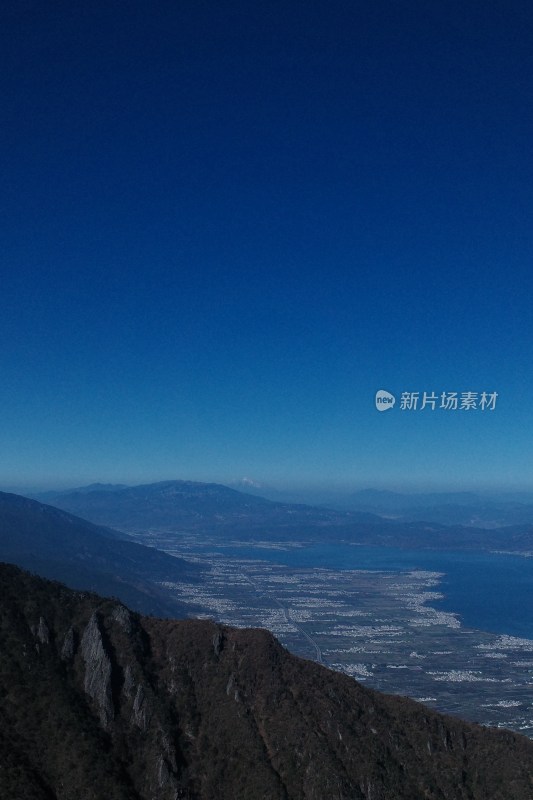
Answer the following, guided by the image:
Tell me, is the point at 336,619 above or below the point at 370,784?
below

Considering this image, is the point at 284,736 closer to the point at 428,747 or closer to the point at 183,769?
the point at 183,769

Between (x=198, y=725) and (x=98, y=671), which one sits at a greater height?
(x=98, y=671)

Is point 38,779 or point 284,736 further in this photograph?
point 284,736

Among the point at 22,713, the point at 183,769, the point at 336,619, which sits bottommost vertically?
the point at 336,619

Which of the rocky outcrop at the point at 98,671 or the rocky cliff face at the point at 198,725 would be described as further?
the rocky outcrop at the point at 98,671

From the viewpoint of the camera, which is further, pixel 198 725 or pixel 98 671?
pixel 98 671

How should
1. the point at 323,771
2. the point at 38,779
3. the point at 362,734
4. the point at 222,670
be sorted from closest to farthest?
the point at 38,779 < the point at 323,771 < the point at 362,734 < the point at 222,670

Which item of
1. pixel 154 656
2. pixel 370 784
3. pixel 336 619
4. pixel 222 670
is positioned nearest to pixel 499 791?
pixel 370 784

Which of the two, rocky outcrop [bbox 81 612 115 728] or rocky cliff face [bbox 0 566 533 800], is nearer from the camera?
rocky cliff face [bbox 0 566 533 800]
